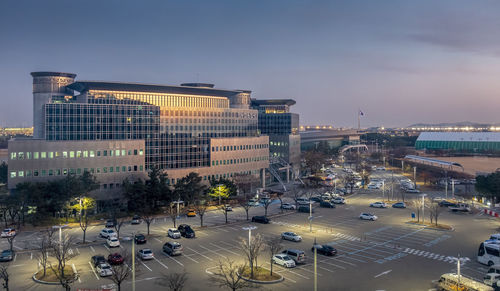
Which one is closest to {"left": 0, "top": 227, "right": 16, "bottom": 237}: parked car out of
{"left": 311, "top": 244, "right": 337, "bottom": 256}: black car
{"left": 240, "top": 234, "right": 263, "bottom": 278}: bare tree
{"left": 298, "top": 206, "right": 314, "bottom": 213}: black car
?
{"left": 240, "top": 234, "right": 263, "bottom": 278}: bare tree

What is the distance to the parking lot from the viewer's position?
117ft

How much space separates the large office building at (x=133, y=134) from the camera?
7212cm

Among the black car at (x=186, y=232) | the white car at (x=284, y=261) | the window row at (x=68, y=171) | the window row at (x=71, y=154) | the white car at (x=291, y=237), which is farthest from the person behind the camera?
the window row at (x=71, y=154)

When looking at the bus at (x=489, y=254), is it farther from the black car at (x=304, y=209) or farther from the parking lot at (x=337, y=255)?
the black car at (x=304, y=209)

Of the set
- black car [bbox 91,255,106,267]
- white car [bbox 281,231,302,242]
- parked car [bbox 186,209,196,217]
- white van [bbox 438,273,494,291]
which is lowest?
parked car [bbox 186,209,196,217]

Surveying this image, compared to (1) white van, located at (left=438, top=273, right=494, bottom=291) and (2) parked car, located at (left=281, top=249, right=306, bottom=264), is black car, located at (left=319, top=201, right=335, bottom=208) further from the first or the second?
(1) white van, located at (left=438, top=273, right=494, bottom=291)

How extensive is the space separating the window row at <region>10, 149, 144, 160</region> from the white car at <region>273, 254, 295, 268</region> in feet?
161

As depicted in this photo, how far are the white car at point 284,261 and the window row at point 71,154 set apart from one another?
49.2m

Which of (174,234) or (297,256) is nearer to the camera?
(297,256)

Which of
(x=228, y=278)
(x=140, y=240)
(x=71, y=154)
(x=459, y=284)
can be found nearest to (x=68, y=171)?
(x=71, y=154)

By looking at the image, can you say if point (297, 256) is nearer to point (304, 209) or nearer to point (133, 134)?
point (304, 209)

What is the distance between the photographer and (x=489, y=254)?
130ft

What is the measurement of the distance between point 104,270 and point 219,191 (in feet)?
139

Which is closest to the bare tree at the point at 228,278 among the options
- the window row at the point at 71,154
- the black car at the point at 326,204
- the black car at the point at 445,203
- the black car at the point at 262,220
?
the black car at the point at 262,220
